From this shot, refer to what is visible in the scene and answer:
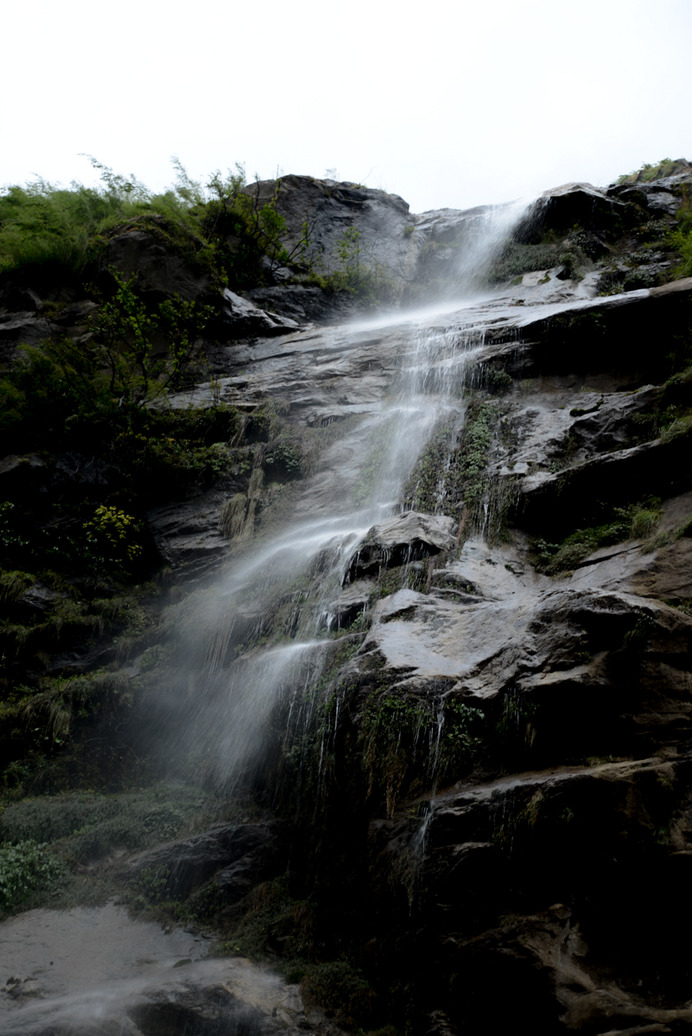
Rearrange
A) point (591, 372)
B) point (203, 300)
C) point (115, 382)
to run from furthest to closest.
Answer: point (203, 300) < point (115, 382) < point (591, 372)

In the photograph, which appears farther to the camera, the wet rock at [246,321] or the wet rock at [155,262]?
the wet rock at [246,321]

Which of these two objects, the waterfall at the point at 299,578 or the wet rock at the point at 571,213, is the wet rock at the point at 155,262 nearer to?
the waterfall at the point at 299,578

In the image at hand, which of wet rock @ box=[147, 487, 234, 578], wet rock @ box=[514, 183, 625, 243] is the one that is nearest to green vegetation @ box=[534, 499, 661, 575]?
wet rock @ box=[147, 487, 234, 578]

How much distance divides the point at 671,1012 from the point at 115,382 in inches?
475

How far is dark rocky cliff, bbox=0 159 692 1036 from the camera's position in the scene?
13.1 feet

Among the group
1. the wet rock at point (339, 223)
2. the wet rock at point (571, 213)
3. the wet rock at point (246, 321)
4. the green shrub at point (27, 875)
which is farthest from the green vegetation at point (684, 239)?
the green shrub at point (27, 875)

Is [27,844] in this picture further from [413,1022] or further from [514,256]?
[514,256]

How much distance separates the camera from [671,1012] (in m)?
3.36

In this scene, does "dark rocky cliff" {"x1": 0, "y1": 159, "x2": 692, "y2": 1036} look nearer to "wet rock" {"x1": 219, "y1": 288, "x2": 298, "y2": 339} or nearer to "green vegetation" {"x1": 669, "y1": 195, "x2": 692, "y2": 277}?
"green vegetation" {"x1": 669, "y1": 195, "x2": 692, "y2": 277}

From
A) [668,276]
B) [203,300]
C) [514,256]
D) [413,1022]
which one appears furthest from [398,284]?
[413,1022]

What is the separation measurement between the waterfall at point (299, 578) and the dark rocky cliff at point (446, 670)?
0.30ft

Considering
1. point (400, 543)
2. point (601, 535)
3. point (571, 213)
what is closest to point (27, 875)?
point (400, 543)

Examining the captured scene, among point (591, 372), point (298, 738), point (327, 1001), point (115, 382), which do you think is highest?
point (115, 382)

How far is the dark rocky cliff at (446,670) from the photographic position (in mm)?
3986
